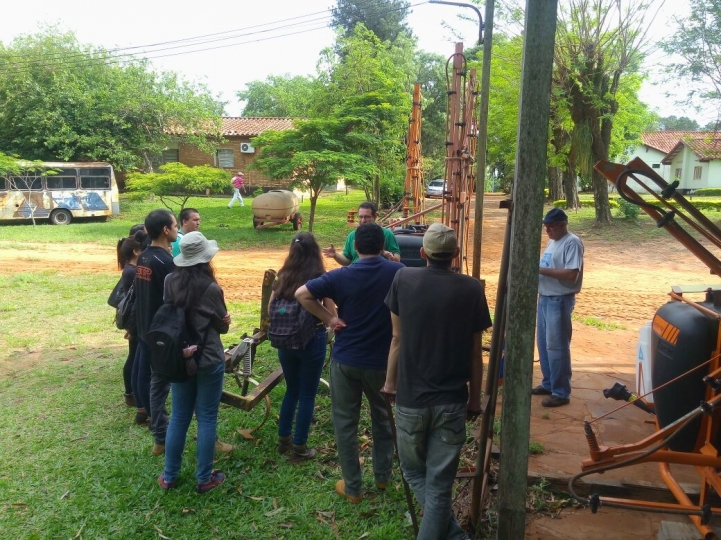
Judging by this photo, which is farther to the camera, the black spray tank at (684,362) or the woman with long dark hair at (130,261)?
the woman with long dark hair at (130,261)

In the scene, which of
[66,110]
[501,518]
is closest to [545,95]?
[501,518]

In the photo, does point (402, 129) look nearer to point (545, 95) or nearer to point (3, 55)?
point (545, 95)

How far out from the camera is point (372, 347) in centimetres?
328

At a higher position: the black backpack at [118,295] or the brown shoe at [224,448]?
the black backpack at [118,295]

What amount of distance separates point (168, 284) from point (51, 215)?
1939 centimetres

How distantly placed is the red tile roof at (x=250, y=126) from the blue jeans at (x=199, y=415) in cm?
2746

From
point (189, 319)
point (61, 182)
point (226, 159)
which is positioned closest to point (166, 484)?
point (189, 319)

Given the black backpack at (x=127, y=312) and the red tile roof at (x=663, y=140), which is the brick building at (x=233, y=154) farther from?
the red tile roof at (x=663, y=140)

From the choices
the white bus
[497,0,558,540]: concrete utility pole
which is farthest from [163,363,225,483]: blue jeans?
the white bus

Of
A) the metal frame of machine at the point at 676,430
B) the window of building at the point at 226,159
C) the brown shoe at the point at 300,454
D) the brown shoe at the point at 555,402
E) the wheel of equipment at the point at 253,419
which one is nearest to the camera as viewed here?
the metal frame of machine at the point at 676,430

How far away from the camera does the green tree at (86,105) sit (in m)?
22.8

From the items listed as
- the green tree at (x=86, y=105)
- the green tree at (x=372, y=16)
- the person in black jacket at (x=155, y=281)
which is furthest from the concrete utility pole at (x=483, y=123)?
the green tree at (x=372, y=16)

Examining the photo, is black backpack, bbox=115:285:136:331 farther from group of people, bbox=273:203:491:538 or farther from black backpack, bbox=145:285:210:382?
group of people, bbox=273:203:491:538

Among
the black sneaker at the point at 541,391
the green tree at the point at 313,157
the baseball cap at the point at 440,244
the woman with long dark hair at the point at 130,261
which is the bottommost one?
the black sneaker at the point at 541,391
